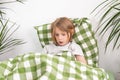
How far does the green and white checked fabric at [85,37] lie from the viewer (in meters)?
2.05

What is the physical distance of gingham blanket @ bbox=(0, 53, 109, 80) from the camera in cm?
151

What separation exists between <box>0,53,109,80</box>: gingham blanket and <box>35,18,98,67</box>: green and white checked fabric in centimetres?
44

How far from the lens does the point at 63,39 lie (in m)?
2.00

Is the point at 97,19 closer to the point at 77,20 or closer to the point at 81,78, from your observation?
the point at 77,20

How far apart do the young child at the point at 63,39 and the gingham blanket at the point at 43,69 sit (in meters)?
0.39

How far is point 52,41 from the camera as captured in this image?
2105 mm

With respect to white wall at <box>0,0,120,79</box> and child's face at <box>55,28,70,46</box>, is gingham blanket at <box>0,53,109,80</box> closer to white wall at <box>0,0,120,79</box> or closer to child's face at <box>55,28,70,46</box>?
child's face at <box>55,28,70,46</box>

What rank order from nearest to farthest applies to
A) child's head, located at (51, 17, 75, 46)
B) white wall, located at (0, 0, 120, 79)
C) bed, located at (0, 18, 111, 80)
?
bed, located at (0, 18, 111, 80)
child's head, located at (51, 17, 75, 46)
white wall, located at (0, 0, 120, 79)

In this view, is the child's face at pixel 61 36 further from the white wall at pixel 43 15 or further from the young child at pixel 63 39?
the white wall at pixel 43 15

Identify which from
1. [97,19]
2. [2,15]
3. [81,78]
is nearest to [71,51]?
[97,19]

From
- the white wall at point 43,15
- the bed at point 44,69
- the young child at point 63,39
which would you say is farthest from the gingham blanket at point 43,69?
the white wall at point 43,15

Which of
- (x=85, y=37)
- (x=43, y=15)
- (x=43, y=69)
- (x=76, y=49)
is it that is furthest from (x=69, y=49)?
(x=43, y=69)

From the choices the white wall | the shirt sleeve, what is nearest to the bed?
the shirt sleeve

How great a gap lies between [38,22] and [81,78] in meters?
0.86
